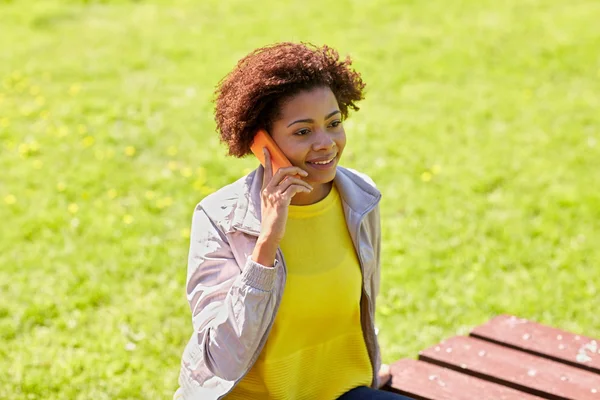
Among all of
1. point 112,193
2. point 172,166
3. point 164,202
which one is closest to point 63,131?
point 172,166

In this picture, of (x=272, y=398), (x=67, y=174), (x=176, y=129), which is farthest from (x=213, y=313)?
(x=176, y=129)

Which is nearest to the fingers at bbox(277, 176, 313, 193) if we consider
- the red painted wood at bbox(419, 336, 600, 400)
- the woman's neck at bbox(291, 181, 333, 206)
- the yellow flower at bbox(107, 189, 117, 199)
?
the woman's neck at bbox(291, 181, 333, 206)

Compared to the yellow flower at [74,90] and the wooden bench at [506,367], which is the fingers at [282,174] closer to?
the wooden bench at [506,367]

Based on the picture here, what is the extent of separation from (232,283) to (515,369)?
1465mm

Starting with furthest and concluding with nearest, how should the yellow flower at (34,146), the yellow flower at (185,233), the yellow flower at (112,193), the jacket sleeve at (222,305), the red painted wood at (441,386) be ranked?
1. the yellow flower at (34,146)
2. the yellow flower at (112,193)
3. the yellow flower at (185,233)
4. the red painted wood at (441,386)
5. the jacket sleeve at (222,305)

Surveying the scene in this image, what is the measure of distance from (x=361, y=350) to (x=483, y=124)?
16.6ft

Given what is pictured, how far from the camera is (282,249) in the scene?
3.27 metres

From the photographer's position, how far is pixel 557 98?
8.67 meters

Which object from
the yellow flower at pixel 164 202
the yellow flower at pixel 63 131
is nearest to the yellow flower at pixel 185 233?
the yellow flower at pixel 164 202

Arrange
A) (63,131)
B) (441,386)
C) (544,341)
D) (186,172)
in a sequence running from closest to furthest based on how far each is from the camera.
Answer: (441,386) → (544,341) → (186,172) → (63,131)

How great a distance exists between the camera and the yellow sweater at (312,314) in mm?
3264

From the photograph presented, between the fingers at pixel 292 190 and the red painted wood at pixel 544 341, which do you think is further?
the red painted wood at pixel 544 341

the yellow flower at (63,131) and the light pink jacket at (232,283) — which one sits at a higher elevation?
the yellow flower at (63,131)

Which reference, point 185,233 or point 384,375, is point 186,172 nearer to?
point 185,233
